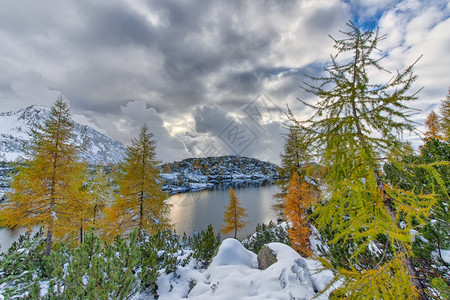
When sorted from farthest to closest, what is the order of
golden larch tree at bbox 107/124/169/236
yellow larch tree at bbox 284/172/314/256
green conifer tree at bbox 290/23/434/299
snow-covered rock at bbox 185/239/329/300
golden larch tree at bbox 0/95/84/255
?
1. yellow larch tree at bbox 284/172/314/256
2. golden larch tree at bbox 107/124/169/236
3. golden larch tree at bbox 0/95/84/255
4. snow-covered rock at bbox 185/239/329/300
5. green conifer tree at bbox 290/23/434/299

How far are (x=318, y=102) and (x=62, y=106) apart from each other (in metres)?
15.8

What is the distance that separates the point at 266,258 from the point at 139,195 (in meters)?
10.1

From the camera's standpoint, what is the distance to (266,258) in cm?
692

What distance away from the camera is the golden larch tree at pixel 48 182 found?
10820 mm

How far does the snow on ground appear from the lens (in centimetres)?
473

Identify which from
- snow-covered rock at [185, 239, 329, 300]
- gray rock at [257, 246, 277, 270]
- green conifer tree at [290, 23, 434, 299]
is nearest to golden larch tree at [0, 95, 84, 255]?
snow-covered rock at [185, 239, 329, 300]

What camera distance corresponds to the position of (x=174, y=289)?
5.58 m

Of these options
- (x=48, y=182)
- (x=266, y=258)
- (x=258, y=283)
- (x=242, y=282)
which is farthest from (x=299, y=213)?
(x=48, y=182)

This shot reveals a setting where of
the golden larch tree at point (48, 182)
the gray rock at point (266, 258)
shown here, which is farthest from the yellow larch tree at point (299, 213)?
the golden larch tree at point (48, 182)

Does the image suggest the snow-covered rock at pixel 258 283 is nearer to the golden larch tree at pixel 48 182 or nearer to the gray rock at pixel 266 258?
the gray rock at pixel 266 258

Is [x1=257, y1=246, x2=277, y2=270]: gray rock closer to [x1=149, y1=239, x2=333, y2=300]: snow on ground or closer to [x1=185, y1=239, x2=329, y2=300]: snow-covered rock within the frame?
[x1=149, y1=239, x2=333, y2=300]: snow on ground

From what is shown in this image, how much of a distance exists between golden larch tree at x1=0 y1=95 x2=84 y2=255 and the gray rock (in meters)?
12.1

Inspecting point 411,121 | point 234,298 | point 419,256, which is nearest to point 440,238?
point 419,256

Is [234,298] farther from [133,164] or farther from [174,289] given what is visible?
[133,164]
